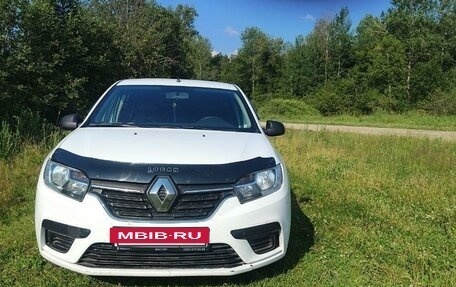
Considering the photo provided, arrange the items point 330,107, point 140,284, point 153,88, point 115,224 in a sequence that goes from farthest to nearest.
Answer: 1. point 330,107
2. point 153,88
3. point 140,284
4. point 115,224

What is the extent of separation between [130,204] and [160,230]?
0.26 m

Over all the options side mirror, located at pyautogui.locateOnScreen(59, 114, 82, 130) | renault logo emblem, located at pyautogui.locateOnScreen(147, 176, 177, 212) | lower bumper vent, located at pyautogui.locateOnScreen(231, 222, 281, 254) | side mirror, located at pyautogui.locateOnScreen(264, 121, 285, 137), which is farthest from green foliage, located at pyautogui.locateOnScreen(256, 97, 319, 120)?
renault logo emblem, located at pyautogui.locateOnScreen(147, 176, 177, 212)

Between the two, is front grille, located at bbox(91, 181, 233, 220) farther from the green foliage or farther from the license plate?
the green foliage

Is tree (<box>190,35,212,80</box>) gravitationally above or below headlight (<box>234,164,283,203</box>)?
above

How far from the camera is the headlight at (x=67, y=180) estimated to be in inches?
122

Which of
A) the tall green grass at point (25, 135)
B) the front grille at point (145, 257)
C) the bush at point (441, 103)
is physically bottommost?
the bush at point (441, 103)

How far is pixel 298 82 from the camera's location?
2218 inches

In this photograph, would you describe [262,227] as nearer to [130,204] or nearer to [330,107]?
[130,204]

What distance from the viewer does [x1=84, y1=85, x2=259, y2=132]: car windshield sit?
4.27 metres

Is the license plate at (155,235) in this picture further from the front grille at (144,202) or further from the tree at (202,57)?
the tree at (202,57)

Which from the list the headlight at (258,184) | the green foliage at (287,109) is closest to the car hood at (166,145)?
the headlight at (258,184)

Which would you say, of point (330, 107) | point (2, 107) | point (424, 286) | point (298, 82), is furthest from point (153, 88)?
point (298, 82)

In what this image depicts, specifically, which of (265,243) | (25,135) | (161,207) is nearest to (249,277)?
(265,243)

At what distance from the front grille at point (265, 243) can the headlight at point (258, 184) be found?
0.30 meters
